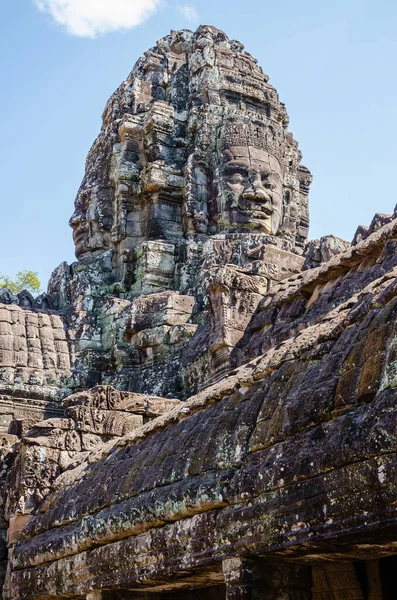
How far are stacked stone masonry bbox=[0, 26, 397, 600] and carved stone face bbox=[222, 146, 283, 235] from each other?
0.05 m

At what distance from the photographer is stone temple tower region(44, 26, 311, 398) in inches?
710

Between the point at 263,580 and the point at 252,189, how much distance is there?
1587 centimetres

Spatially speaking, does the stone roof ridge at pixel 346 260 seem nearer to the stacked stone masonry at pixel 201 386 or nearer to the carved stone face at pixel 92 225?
the stacked stone masonry at pixel 201 386

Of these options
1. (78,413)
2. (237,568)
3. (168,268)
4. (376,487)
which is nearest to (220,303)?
(78,413)

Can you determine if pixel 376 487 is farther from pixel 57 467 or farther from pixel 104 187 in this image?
pixel 104 187

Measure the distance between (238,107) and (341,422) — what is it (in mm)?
18667

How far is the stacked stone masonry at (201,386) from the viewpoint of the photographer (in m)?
5.17

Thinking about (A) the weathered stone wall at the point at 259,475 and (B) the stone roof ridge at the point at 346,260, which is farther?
(B) the stone roof ridge at the point at 346,260

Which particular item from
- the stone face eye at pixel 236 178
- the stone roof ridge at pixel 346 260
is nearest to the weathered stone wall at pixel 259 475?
the stone roof ridge at pixel 346 260

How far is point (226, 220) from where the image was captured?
68.5 ft

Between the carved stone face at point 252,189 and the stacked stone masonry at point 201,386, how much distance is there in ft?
0.16

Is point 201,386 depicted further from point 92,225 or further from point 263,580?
point 92,225

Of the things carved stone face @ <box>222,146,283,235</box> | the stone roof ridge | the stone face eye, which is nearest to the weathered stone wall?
the stone roof ridge

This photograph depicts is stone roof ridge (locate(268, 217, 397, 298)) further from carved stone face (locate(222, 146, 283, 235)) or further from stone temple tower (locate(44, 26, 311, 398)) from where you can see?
carved stone face (locate(222, 146, 283, 235))
